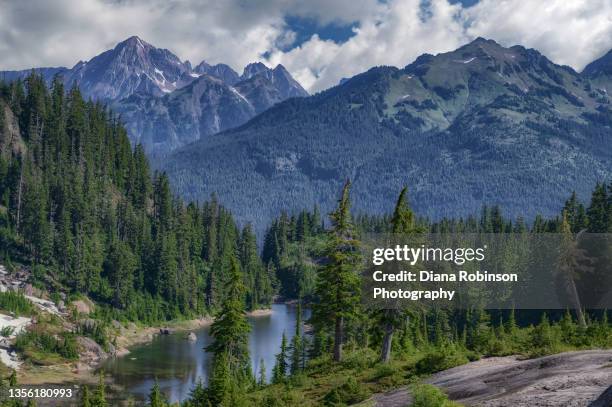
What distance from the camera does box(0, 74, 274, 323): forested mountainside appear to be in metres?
133

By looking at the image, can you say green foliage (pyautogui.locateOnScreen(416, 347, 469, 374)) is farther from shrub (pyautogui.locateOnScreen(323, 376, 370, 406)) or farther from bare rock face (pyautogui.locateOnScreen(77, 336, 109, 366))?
bare rock face (pyautogui.locateOnScreen(77, 336, 109, 366))

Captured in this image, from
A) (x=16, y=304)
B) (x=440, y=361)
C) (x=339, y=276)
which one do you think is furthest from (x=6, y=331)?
(x=440, y=361)

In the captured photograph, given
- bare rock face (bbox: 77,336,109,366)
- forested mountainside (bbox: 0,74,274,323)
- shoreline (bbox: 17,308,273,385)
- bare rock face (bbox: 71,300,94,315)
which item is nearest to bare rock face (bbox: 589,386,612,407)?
shoreline (bbox: 17,308,273,385)

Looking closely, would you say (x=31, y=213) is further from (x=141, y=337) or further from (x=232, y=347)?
(x=232, y=347)

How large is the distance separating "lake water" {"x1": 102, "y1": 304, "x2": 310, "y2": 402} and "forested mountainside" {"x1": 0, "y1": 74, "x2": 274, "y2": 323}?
16365mm

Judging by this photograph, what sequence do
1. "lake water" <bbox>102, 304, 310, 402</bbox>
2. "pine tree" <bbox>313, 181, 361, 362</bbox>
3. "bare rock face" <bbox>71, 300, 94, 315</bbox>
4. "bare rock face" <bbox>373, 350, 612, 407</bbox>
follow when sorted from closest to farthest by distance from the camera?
"bare rock face" <bbox>373, 350, 612, 407</bbox> < "pine tree" <bbox>313, 181, 361, 362</bbox> < "lake water" <bbox>102, 304, 310, 402</bbox> < "bare rock face" <bbox>71, 300, 94, 315</bbox>

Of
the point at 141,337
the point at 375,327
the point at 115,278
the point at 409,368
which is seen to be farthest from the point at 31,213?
the point at 409,368

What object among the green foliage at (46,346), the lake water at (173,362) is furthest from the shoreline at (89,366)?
the lake water at (173,362)

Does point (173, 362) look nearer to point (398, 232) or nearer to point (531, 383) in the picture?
point (398, 232)

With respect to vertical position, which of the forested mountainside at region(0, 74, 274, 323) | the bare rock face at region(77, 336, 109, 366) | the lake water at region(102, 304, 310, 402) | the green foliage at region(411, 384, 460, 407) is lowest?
the lake water at region(102, 304, 310, 402)

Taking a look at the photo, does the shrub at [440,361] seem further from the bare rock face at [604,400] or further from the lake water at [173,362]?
the lake water at [173,362]

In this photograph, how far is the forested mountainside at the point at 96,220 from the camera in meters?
133

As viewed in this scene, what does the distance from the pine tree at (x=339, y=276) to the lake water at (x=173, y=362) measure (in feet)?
75.2

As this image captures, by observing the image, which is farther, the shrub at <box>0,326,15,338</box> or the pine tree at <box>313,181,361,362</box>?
the shrub at <box>0,326,15,338</box>
